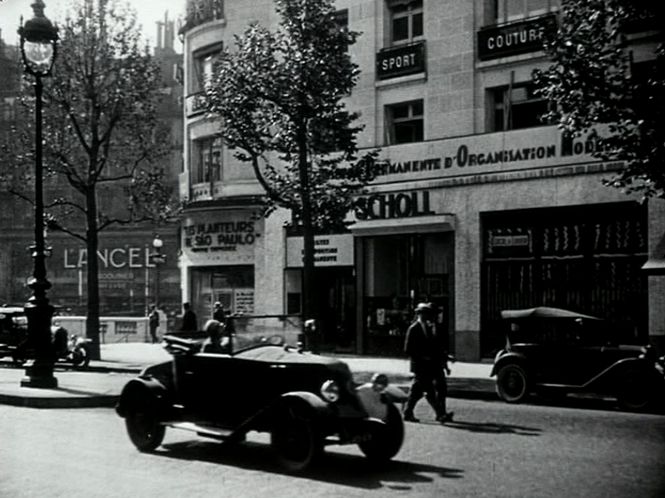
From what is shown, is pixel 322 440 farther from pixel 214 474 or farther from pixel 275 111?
pixel 275 111

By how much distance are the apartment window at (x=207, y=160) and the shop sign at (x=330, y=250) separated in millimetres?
4954

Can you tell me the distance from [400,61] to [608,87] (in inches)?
485

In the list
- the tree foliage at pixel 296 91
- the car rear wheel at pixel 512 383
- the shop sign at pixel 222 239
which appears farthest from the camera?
the shop sign at pixel 222 239

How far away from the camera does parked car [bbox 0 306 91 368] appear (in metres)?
24.6

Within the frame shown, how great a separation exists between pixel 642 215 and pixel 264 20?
14180 millimetres

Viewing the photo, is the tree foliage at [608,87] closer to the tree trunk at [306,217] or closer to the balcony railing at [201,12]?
the tree trunk at [306,217]

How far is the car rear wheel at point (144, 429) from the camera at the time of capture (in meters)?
9.97

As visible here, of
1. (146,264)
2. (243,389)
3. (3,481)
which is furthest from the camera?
(146,264)

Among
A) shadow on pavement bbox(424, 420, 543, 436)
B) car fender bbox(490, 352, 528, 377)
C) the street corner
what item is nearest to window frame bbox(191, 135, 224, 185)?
the street corner

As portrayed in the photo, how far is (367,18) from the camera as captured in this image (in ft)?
85.8

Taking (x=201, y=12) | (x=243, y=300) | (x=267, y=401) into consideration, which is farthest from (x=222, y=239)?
(x=267, y=401)

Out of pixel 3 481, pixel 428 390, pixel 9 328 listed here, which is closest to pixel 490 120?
pixel 428 390

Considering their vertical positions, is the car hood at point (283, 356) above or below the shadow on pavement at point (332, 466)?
above

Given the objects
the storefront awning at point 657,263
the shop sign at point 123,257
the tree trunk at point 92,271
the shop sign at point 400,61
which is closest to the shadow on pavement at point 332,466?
the storefront awning at point 657,263
